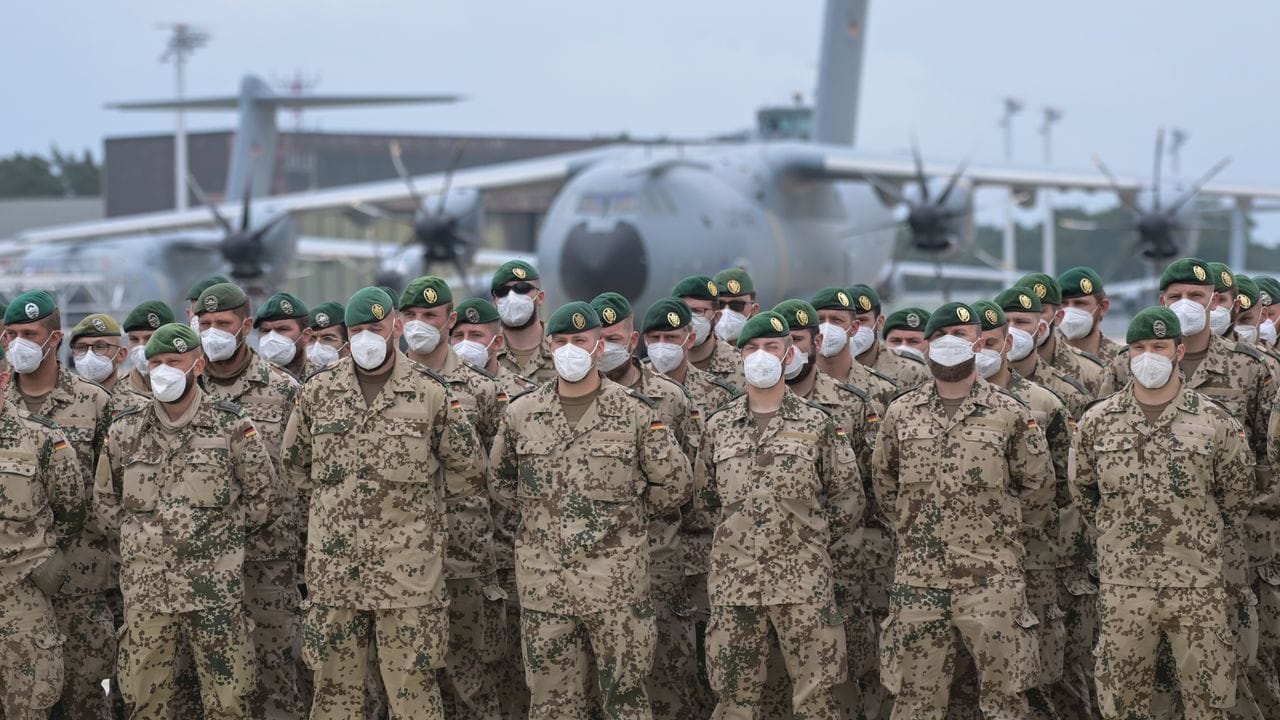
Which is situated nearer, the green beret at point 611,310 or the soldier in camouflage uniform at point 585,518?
the soldier in camouflage uniform at point 585,518

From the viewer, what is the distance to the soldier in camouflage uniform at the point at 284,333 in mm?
7453

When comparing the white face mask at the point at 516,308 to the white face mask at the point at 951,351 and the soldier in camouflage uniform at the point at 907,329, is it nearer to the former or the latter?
the soldier in camouflage uniform at the point at 907,329

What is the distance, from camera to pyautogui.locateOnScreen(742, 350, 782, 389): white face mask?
6078 millimetres

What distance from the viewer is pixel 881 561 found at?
6.79 m

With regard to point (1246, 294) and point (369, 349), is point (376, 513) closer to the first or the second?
point (369, 349)

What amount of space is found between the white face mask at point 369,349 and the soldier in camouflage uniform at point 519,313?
4.53 feet

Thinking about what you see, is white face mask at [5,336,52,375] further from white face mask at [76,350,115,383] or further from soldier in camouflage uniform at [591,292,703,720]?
soldier in camouflage uniform at [591,292,703,720]

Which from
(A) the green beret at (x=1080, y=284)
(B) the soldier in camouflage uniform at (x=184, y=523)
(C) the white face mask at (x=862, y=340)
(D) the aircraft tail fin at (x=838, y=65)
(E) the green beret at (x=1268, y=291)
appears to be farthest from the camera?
(D) the aircraft tail fin at (x=838, y=65)

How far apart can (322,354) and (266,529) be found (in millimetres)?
1010

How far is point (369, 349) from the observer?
604 centimetres

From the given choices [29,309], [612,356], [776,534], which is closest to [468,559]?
[612,356]

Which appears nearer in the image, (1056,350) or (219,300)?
(219,300)

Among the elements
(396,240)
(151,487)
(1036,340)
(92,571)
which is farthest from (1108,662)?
(396,240)

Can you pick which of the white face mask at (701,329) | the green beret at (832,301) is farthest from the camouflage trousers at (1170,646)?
the white face mask at (701,329)
